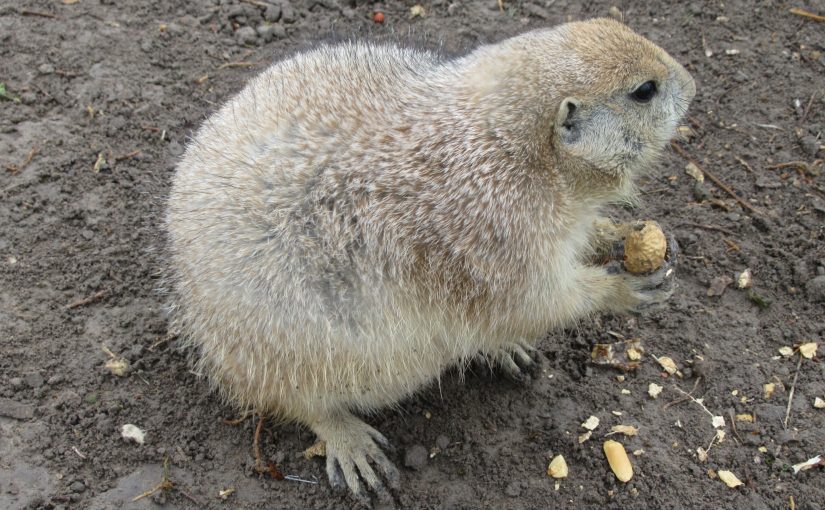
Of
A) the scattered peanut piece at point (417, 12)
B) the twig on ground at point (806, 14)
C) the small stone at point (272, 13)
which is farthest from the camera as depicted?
the scattered peanut piece at point (417, 12)

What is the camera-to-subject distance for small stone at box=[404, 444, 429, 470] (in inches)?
149

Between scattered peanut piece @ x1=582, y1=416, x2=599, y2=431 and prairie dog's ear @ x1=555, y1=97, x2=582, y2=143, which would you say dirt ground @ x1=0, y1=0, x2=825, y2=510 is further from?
prairie dog's ear @ x1=555, y1=97, x2=582, y2=143

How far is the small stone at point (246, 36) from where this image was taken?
227 inches

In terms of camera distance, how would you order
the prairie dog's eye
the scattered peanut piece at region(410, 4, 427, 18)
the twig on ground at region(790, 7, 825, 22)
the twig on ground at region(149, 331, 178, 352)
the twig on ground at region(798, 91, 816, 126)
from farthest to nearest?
the scattered peanut piece at region(410, 4, 427, 18), the twig on ground at region(790, 7, 825, 22), the twig on ground at region(798, 91, 816, 126), the twig on ground at region(149, 331, 178, 352), the prairie dog's eye

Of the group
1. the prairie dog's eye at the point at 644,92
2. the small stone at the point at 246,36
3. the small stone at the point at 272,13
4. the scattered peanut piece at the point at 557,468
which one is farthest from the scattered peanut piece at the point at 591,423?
the small stone at the point at 272,13

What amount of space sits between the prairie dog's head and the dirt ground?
128cm

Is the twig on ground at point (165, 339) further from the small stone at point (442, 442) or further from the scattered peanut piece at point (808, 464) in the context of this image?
the scattered peanut piece at point (808, 464)

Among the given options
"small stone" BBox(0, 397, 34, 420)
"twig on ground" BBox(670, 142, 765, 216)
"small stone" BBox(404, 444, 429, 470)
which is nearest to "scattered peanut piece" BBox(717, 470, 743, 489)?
A: "small stone" BBox(404, 444, 429, 470)

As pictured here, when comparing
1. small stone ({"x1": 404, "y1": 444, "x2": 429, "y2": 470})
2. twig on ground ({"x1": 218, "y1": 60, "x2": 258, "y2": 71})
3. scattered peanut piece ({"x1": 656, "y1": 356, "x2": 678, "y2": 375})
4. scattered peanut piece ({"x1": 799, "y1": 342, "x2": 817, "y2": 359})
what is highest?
A: twig on ground ({"x1": 218, "y1": 60, "x2": 258, "y2": 71})

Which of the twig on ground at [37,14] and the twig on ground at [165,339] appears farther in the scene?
the twig on ground at [37,14]

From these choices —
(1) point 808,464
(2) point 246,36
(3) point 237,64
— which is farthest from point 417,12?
(1) point 808,464

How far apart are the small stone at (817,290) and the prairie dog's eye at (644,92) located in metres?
1.70

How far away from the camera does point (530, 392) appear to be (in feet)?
13.3

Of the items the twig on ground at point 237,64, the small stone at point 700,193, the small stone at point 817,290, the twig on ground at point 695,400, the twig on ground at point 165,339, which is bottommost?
the twig on ground at point 165,339
